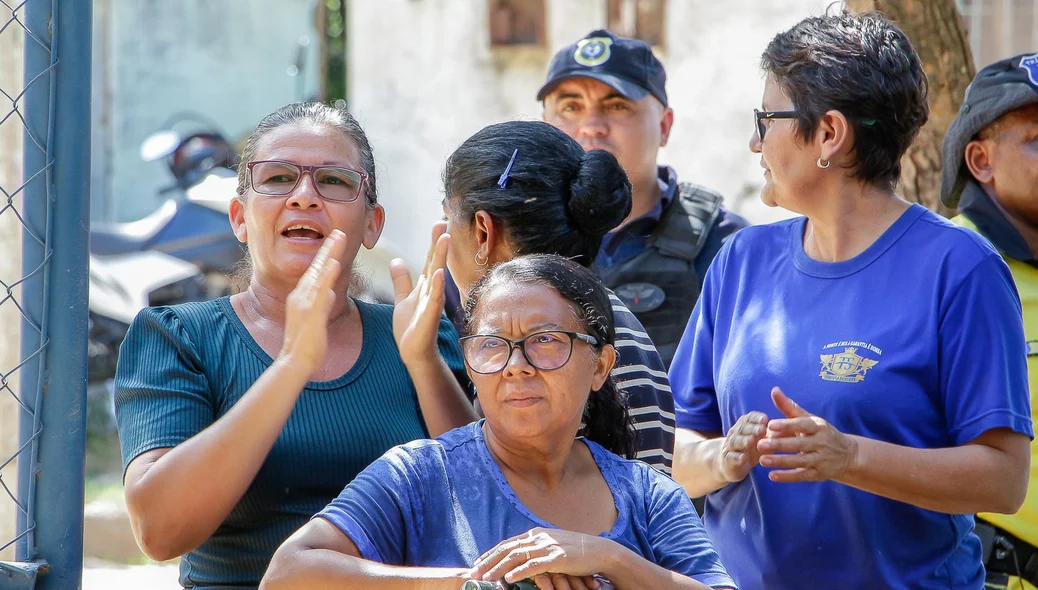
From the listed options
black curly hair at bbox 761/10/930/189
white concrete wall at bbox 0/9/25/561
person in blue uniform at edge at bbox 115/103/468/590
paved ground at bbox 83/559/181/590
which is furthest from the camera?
paved ground at bbox 83/559/181/590

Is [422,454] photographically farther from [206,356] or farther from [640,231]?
[640,231]

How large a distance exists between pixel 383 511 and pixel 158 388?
0.62 meters

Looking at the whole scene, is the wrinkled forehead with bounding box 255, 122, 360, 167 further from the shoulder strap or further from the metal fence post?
the shoulder strap

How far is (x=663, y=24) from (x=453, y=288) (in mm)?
6790

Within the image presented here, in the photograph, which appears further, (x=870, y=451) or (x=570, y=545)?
(x=870, y=451)

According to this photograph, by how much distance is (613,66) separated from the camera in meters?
4.32

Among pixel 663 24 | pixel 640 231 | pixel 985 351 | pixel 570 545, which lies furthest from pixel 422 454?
pixel 663 24

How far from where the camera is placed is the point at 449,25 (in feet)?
34.4

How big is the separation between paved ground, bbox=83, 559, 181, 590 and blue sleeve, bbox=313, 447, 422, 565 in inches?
157

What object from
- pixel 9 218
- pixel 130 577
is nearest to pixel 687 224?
pixel 9 218

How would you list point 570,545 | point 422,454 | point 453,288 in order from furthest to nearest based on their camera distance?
1. point 453,288
2. point 422,454
3. point 570,545

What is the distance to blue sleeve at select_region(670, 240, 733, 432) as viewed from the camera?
115 inches

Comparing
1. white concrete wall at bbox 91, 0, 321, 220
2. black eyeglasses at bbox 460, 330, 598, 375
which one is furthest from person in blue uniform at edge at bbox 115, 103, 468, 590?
white concrete wall at bbox 91, 0, 321, 220

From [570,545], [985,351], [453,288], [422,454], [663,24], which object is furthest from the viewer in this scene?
[663,24]
